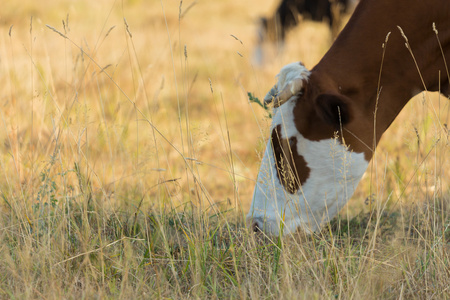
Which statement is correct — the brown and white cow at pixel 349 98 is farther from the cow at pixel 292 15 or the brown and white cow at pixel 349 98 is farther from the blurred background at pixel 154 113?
the cow at pixel 292 15

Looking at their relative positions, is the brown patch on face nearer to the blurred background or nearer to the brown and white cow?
the brown and white cow

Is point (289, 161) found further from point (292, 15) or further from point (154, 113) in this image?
point (292, 15)

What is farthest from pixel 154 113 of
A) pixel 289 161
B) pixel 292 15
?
pixel 292 15

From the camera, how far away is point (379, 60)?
2.76m

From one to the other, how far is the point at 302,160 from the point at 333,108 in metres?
0.35

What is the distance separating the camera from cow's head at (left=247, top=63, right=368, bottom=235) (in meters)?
2.71

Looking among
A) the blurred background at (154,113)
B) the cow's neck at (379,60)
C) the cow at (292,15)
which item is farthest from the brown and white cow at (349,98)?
the cow at (292,15)

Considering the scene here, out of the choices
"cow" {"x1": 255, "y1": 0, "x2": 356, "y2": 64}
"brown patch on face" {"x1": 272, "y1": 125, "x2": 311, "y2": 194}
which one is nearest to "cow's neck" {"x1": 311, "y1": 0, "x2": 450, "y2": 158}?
"brown patch on face" {"x1": 272, "y1": 125, "x2": 311, "y2": 194}

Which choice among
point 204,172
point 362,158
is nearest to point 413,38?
point 362,158

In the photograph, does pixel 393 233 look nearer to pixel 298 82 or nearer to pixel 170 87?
pixel 298 82

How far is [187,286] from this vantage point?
2430 millimetres

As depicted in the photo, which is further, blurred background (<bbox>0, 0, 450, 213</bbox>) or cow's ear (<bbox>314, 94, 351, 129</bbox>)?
blurred background (<bbox>0, 0, 450, 213</bbox>)

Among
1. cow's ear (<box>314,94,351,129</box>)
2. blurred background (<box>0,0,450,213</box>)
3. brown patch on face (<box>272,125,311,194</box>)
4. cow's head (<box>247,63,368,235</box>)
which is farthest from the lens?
blurred background (<box>0,0,450,213</box>)

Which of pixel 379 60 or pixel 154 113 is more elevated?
pixel 379 60
